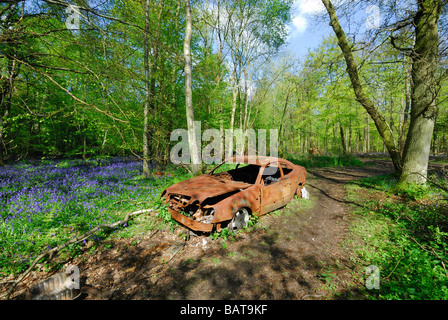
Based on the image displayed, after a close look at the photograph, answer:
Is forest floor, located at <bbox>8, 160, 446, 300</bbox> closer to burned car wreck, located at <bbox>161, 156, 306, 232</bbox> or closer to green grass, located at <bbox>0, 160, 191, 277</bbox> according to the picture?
green grass, located at <bbox>0, 160, 191, 277</bbox>

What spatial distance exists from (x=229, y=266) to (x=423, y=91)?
7.24m

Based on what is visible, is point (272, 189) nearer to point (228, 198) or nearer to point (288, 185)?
point (288, 185)

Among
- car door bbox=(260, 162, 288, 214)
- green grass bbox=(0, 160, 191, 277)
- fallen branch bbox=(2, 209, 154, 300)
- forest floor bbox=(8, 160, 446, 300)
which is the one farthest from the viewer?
car door bbox=(260, 162, 288, 214)

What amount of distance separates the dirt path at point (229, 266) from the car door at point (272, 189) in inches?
21.7

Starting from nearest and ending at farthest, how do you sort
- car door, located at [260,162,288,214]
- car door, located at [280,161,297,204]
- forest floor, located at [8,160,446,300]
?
forest floor, located at [8,160,446,300] → car door, located at [260,162,288,214] → car door, located at [280,161,297,204]

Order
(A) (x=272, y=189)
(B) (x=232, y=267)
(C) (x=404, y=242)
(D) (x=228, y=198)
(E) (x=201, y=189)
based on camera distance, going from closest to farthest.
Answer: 1. (B) (x=232, y=267)
2. (C) (x=404, y=242)
3. (D) (x=228, y=198)
4. (E) (x=201, y=189)
5. (A) (x=272, y=189)

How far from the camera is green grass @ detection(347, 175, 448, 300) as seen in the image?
7.47 ft

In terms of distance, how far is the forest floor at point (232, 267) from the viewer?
2363mm

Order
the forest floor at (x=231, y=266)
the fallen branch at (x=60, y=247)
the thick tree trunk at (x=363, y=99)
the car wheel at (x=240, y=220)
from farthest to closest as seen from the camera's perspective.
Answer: the thick tree trunk at (x=363, y=99)
the car wheel at (x=240, y=220)
the forest floor at (x=231, y=266)
the fallen branch at (x=60, y=247)

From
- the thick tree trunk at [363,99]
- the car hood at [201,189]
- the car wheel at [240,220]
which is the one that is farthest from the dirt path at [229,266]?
the thick tree trunk at [363,99]

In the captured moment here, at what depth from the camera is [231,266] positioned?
285cm

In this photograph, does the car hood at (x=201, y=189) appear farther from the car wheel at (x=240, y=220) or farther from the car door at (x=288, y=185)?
the car door at (x=288, y=185)

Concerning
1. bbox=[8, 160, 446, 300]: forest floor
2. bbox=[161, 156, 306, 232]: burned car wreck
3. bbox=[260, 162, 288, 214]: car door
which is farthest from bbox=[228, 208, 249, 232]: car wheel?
bbox=[260, 162, 288, 214]: car door

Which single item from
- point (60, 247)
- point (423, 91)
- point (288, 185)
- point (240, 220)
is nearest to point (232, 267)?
point (240, 220)
